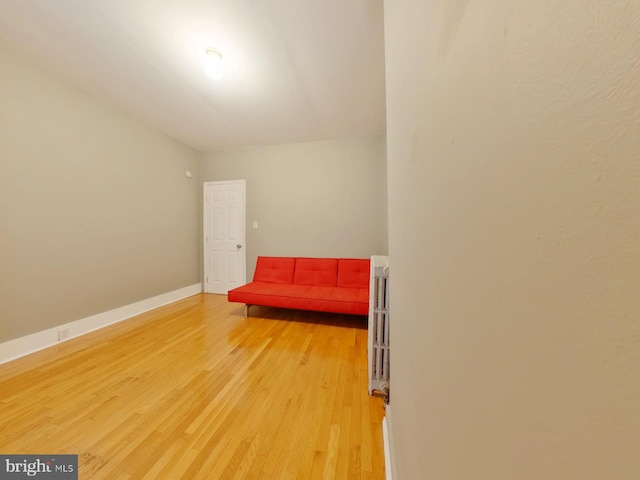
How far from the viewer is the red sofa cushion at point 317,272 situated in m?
3.22

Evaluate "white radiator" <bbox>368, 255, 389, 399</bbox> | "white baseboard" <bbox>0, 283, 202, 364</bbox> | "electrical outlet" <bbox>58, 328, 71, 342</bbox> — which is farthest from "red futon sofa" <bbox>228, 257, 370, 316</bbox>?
"electrical outlet" <bbox>58, 328, 71, 342</bbox>

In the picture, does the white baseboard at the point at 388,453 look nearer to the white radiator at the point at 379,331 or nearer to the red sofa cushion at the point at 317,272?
the white radiator at the point at 379,331

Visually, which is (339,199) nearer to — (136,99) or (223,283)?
(223,283)

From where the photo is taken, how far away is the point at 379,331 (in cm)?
155

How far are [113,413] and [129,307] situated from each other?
77.1 inches

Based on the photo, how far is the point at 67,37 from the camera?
1.81 meters

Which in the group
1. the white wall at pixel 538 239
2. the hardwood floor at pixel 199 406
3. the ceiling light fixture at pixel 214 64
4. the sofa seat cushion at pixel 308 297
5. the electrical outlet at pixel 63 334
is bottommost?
the hardwood floor at pixel 199 406

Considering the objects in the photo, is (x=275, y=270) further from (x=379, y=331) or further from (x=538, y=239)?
(x=538, y=239)

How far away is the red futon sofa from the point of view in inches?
104

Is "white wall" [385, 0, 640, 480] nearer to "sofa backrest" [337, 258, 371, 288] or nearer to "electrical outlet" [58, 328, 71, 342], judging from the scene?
"sofa backrest" [337, 258, 371, 288]

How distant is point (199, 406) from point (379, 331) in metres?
1.23

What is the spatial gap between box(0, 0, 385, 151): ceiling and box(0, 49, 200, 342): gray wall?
31cm

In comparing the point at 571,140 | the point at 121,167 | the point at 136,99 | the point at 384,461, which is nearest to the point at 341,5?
the point at 571,140

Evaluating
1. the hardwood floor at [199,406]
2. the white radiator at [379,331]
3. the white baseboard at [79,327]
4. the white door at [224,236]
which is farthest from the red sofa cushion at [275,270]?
the white radiator at [379,331]
